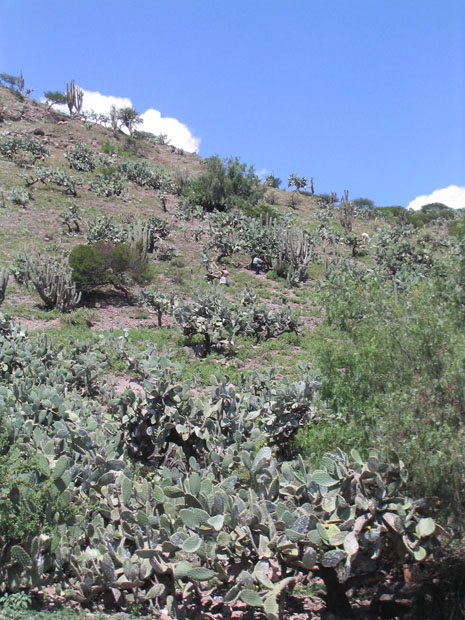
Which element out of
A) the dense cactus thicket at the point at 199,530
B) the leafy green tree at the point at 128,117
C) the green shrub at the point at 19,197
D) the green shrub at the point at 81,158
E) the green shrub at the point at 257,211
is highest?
the leafy green tree at the point at 128,117

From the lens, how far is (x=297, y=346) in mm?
12438

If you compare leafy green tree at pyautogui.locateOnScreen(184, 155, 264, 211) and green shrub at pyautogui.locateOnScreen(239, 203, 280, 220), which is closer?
green shrub at pyautogui.locateOnScreen(239, 203, 280, 220)

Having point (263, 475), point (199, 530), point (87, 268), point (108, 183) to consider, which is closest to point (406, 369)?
point (263, 475)

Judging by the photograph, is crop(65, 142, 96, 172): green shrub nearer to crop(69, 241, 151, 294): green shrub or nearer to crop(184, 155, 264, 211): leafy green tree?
crop(184, 155, 264, 211): leafy green tree

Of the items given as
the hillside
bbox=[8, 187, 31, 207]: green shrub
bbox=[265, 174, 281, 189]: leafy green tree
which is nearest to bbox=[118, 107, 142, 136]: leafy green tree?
bbox=[265, 174, 281, 189]: leafy green tree

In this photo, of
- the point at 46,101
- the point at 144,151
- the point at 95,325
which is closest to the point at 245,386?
the point at 95,325

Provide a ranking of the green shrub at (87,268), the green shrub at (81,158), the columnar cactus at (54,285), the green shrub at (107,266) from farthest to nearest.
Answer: the green shrub at (81,158)
the green shrub at (107,266)
the green shrub at (87,268)
the columnar cactus at (54,285)

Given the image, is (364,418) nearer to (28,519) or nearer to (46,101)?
(28,519)

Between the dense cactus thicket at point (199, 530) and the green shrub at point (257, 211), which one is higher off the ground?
the green shrub at point (257, 211)

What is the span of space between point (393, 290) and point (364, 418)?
1374 mm

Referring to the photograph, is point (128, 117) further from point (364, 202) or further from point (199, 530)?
point (199, 530)

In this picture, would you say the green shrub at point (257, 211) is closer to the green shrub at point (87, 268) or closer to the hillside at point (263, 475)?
the green shrub at point (87, 268)

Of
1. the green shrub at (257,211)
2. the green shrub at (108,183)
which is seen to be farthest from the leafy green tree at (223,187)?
the green shrub at (108,183)

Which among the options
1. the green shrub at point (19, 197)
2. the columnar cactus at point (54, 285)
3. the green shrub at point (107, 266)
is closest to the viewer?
the columnar cactus at point (54, 285)
